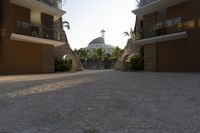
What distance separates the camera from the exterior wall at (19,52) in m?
22.0


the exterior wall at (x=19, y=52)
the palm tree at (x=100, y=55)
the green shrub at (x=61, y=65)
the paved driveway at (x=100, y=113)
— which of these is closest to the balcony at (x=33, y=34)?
the exterior wall at (x=19, y=52)

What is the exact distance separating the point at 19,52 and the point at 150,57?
11.9m

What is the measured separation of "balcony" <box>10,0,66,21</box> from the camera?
927 inches

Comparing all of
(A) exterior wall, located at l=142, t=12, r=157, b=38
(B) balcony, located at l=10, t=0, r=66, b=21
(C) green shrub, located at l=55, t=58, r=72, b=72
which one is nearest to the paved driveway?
(B) balcony, located at l=10, t=0, r=66, b=21

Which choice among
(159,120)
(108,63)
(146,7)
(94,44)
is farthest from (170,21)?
(94,44)

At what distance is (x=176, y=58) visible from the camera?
23.0 meters

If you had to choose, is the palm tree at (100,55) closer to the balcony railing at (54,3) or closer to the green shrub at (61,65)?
the green shrub at (61,65)

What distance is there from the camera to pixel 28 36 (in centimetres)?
2309

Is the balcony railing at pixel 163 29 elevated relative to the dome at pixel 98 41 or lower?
lower

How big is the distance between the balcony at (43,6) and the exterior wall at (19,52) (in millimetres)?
424

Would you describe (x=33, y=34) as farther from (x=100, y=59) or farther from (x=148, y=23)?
(x=100, y=59)

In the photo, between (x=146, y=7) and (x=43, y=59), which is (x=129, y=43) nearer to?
(x=146, y=7)

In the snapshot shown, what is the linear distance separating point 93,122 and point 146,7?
21723 millimetres

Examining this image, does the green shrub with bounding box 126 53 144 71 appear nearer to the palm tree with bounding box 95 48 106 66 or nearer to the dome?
the palm tree with bounding box 95 48 106 66
